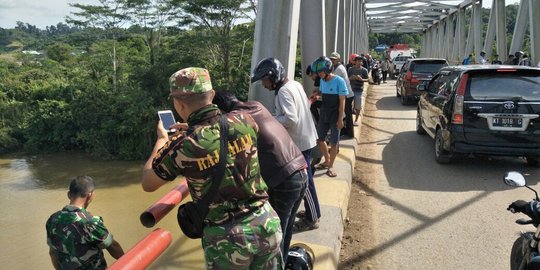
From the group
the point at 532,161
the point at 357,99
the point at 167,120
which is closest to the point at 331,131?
the point at 532,161

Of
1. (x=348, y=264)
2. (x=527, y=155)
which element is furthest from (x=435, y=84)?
(x=348, y=264)

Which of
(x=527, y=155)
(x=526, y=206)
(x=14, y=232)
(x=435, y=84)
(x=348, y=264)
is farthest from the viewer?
(x=14, y=232)

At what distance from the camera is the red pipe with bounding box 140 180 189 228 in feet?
6.82

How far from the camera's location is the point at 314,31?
7090 millimetres

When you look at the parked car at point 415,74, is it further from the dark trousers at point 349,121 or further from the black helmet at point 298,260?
the black helmet at point 298,260

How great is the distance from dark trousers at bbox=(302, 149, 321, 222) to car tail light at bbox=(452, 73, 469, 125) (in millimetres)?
3399

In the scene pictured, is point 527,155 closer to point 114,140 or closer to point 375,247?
point 375,247

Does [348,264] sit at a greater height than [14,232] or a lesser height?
greater

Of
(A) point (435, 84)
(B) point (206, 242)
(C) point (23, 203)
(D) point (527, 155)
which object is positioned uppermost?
(A) point (435, 84)

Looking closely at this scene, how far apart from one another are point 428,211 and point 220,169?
4016 millimetres

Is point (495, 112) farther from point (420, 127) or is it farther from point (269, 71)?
point (269, 71)

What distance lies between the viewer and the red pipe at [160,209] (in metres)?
2.08

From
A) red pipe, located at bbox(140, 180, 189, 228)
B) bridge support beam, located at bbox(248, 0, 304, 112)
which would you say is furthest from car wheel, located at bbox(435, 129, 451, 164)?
red pipe, located at bbox(140, 180, 189, 228)

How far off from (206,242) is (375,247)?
2.81m
